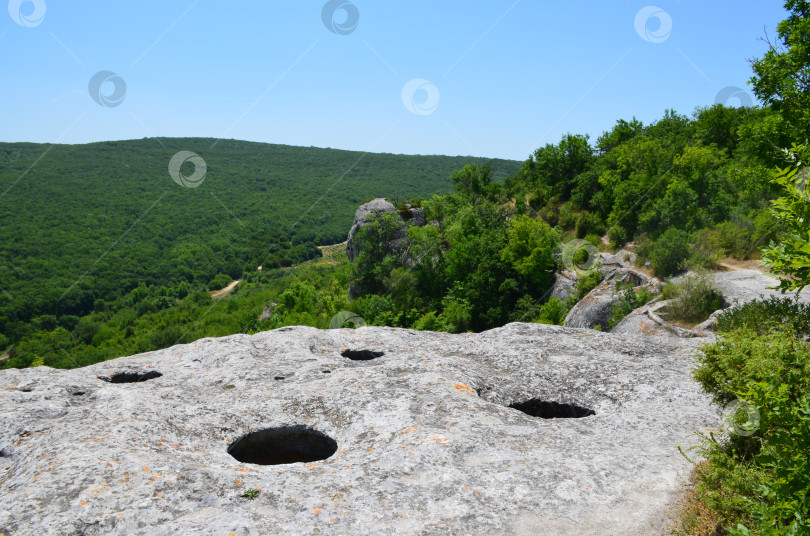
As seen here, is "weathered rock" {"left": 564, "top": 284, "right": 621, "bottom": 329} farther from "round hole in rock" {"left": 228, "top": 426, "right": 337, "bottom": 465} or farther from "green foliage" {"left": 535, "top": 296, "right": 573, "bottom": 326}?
"round hole in rock" {"left": 228, "top": 426, "right": 337, "bottom": 465}

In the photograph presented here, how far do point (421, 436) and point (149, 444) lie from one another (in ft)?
15.1

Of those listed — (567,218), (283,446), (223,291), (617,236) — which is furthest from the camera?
(223,291)

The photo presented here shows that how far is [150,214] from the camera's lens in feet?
351

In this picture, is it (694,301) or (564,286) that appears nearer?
(694,301)

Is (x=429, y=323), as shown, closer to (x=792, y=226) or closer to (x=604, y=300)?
(x=604, y=300)

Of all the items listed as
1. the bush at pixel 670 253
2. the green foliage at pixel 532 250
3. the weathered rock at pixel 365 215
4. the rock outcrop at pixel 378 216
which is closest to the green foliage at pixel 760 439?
the bush at pixel 670 253

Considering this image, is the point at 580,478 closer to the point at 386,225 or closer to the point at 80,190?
the point at 386,225

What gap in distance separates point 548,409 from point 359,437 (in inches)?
179

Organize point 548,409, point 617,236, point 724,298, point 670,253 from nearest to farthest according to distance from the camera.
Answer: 1. point 548,409
2. point 724,298
3. point 670,253
4. point 617,236

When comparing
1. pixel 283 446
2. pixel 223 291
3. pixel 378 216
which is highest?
pixel 378 216

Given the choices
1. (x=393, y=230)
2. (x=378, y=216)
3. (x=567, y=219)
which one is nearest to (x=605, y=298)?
(x=567, y=219)

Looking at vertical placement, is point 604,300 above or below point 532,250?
below

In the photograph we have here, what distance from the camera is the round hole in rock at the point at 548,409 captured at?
11.1 meters

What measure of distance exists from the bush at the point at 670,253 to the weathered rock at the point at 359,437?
17.0 metres
